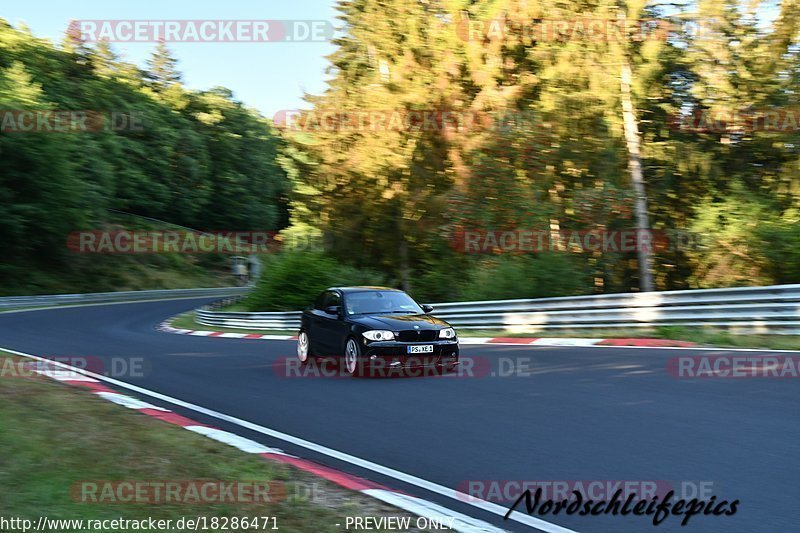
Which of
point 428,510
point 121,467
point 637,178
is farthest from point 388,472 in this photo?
point 637,178

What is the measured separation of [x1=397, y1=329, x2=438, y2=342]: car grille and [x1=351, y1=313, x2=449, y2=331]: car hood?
0.06 metres

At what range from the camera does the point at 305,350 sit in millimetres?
15164

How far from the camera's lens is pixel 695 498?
17.9 ft

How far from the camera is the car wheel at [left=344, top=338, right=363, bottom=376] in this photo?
12.8 meters

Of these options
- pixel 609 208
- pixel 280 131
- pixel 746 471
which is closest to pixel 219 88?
pixel 280 131

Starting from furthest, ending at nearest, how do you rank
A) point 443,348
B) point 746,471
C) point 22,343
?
point 22,343 < point 443,348 < point 746,471

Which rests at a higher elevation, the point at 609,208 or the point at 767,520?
the point at 609,208

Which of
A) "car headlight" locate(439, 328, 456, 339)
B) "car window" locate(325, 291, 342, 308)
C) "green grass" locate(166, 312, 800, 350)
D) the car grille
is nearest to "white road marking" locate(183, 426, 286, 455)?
the car grille

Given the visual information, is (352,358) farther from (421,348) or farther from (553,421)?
(553,421)

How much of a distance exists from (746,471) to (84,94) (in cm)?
7664

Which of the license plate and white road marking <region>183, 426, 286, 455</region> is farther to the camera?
the license plate

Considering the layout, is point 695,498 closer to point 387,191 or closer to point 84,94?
point 387,191

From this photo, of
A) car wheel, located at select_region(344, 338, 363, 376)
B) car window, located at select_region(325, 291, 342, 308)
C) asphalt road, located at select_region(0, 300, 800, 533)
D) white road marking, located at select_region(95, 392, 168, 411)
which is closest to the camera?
asphalt road, located at select_region(0, 300, 800, 533)

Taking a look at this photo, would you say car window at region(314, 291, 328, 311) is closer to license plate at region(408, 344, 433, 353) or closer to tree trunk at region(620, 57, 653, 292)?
license plate at region(408, 344, 433, 353)
